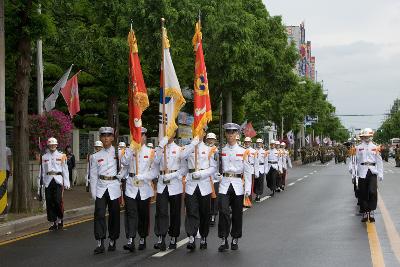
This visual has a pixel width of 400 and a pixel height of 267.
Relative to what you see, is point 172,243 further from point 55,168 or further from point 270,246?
point 55,168

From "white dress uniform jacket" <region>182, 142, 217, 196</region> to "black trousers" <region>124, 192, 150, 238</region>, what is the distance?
70 cm

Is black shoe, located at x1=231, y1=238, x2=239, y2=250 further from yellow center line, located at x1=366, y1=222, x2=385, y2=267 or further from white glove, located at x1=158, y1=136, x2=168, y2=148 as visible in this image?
yellow center line, located at x1=366, y1=222, x2=385, y2=267

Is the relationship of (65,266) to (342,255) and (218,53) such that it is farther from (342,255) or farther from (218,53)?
(218,53)

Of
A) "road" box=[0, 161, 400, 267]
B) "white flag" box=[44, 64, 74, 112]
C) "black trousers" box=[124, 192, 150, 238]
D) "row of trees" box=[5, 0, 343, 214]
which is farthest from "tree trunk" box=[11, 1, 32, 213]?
"black trousers" box=[124, 192, 150, 238]

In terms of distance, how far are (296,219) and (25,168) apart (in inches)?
250

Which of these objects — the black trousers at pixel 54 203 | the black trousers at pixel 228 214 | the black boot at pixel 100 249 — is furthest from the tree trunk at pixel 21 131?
the black trousers at pixel 228 214

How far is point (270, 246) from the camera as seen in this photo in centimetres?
1096

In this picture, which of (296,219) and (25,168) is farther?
(25,168)

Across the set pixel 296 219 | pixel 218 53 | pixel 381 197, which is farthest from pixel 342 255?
pixel 218 53

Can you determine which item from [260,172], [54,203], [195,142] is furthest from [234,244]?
[260,172]

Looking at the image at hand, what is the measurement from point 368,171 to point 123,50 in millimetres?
8879

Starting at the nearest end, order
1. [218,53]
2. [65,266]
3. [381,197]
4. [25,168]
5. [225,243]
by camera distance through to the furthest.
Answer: [65,266], [225,243], [25,168], [381,197], [218,53]

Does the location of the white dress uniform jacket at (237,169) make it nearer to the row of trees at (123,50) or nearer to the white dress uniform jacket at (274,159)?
the row of trees at (123,50)

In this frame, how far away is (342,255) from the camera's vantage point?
32.8ft
